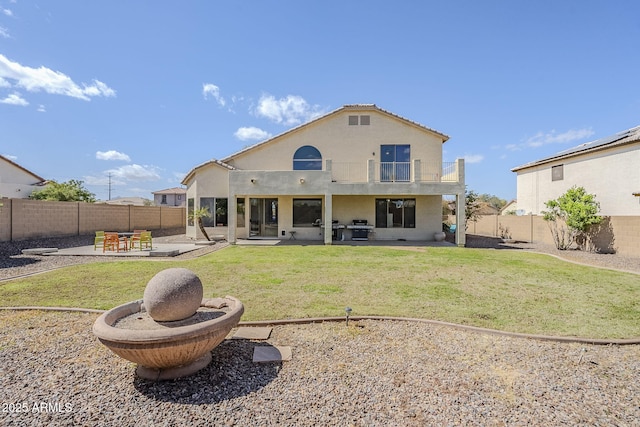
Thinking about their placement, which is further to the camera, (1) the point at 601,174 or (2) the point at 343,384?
(1) the point at 601,174

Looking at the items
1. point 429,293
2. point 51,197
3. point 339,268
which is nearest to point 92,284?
point 339,268

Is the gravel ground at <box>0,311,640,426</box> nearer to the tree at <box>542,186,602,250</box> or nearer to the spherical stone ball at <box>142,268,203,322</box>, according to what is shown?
the spherical stone ball at <box>142,268,203,322</box>

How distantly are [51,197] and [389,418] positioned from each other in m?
36.3

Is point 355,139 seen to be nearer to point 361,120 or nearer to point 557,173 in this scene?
point 361,120

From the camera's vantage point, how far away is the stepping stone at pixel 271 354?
4.02 meters

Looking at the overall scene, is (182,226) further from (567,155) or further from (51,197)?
(567,155)

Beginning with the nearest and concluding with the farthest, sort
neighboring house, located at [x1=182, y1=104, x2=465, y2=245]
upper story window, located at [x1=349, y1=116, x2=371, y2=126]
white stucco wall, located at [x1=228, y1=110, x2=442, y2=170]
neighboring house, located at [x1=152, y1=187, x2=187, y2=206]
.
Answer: neighboring house, located at [x1=182, y1=104, x2=465, y2=245], white stucco wall, located at [x1=228, y1=110, x2=442, y2=170], upper story window, located at [x1=349, y1=116, x2=371, y2=126], neighboring house, located at [x1=152, y1=187, x2=187, y2=206]

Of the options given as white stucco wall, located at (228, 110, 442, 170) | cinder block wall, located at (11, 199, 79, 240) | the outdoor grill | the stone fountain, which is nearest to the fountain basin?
the stone fountain

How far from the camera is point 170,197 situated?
62.5 metres

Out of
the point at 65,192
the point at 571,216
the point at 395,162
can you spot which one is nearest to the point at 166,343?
the point at 395,162

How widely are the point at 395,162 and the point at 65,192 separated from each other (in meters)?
30.6

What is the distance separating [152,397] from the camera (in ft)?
10.8

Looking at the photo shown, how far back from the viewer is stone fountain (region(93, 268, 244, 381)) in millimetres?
3174

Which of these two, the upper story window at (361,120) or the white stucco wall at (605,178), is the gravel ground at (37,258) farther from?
the white stucco wall at (605,178)
